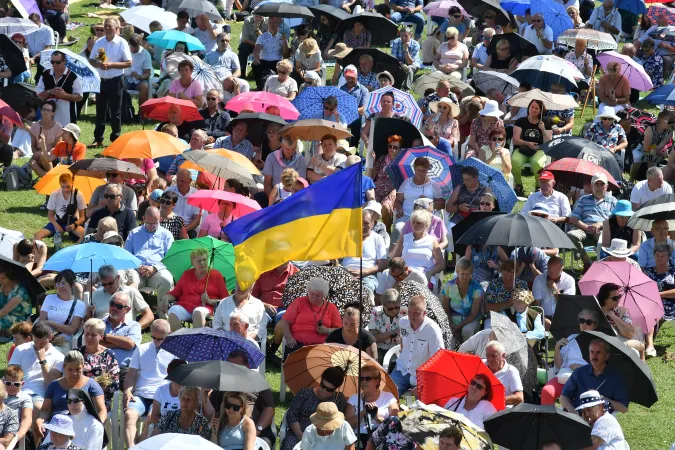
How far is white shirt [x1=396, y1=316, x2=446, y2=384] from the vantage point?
1432cm

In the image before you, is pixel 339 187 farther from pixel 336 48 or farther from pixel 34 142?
pixel 336 48

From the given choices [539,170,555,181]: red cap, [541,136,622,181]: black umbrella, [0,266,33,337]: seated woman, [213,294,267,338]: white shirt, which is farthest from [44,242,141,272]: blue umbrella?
[541,136,622,181]: black umbrella

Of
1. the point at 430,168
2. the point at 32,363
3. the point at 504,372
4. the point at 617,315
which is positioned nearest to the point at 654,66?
the point at 430,168

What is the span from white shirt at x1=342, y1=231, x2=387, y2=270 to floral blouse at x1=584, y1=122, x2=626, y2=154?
478 cm

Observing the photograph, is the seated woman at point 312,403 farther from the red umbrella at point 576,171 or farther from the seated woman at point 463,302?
the red umbrella at point 576,171

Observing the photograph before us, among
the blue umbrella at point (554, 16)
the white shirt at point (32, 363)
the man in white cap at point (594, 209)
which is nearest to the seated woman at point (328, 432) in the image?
the white shirt at point (32, 363)

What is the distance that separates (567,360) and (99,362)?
4220 mm

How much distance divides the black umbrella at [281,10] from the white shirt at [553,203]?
7.32 metres

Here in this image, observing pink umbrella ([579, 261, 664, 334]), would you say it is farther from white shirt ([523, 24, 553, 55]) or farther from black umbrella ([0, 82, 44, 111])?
white shirt ([523, 24, 553, 55])

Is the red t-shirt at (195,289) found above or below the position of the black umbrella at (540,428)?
below

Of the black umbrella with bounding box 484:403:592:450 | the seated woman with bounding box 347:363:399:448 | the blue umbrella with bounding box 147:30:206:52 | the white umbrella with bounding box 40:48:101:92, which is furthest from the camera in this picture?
the blue umbrella with bounding box 147:30:206:52

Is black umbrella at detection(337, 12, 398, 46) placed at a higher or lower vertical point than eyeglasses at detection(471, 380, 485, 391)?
lower

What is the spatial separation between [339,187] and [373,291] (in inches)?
148

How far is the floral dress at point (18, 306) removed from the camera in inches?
620
